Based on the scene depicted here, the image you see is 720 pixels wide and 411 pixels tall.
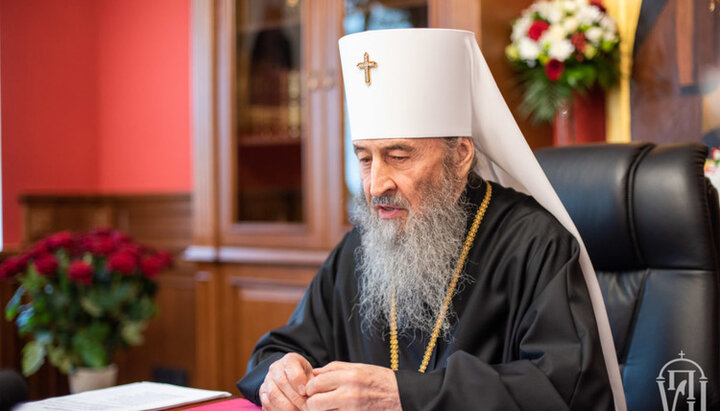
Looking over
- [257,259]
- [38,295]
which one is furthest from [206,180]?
[38,295]

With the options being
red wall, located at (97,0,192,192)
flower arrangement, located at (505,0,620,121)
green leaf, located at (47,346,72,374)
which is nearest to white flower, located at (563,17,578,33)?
flower arrangement, located at (505,0,620,121)

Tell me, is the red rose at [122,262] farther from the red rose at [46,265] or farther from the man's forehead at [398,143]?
the man's forehead at [398,143]

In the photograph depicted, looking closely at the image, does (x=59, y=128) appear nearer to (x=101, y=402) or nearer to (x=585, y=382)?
(x=101, y=402)

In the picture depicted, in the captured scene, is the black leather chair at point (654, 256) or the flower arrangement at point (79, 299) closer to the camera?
the black leather chair at point (654, 256)

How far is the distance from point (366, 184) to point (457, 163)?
0.23m

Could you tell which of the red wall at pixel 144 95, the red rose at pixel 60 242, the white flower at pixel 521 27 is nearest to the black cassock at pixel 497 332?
the white flower at pixel 521 27

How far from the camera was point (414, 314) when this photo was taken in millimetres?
1919

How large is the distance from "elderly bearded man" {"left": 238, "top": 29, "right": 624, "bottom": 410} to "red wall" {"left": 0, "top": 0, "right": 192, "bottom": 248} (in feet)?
9.67

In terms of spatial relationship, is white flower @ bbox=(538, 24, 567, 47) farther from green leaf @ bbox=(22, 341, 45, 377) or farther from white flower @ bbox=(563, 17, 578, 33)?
green leaf @ bbox=(22, 341, 45, 377)

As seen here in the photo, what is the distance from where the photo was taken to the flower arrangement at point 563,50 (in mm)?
3064

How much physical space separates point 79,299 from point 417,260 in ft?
7.21

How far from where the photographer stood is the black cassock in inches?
59.9

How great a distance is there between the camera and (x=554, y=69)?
122 inches

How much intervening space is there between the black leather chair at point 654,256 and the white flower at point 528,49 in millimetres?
1117
